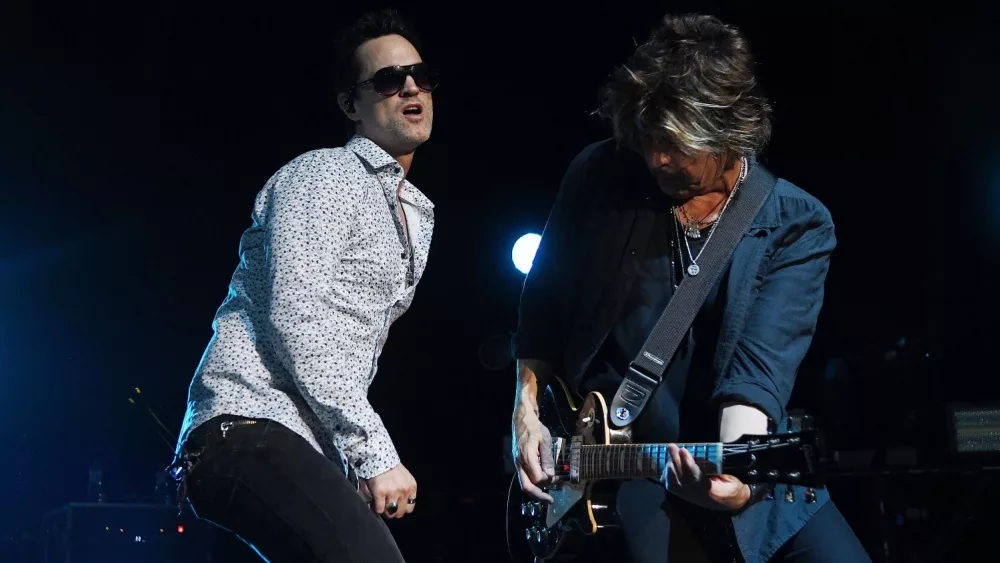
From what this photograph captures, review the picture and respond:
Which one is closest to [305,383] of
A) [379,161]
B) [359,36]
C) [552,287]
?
[379,161]

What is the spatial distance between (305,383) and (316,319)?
159mm

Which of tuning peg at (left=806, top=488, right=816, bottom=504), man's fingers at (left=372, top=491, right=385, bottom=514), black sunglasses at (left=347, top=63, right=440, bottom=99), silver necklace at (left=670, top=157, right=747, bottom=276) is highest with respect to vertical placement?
black sunglasses at (left=347, top=63, right=440, bottom=99)

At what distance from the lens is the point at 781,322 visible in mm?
2611

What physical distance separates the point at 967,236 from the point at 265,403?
21.1ft

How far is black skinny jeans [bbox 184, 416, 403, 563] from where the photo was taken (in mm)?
2158

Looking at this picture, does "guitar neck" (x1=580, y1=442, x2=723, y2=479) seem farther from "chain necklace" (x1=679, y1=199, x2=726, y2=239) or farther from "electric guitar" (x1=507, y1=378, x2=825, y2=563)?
"chain necklace" (x1=679, y1=199, x2=726, y2=239)

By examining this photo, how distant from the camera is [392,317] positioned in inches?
112

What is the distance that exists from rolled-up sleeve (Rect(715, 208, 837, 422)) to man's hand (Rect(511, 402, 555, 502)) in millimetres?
634

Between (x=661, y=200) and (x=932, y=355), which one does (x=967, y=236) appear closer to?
(x=932, y=355)

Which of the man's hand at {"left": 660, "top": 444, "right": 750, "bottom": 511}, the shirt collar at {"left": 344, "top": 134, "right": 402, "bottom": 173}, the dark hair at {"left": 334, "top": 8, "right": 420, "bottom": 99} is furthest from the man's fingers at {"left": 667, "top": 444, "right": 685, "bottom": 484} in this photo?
the dark hair at {"left": 334, "top": 8, "right": 420, "bottom": 99}

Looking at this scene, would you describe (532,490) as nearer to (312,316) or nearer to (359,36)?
(312,316)

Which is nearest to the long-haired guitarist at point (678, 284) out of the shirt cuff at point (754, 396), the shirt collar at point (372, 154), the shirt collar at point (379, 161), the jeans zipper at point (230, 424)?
the shirt cuff at point (754, 396)

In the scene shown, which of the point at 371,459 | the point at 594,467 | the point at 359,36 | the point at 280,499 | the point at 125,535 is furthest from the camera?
the point at 125,535

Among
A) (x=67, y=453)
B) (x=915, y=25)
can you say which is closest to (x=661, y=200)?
(x=915, y=25)
